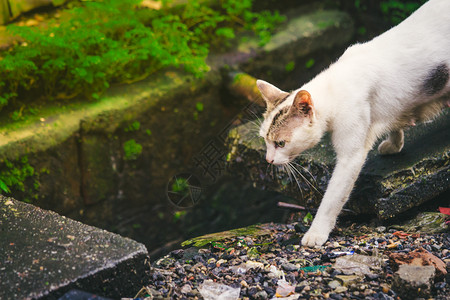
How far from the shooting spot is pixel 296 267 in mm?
2887

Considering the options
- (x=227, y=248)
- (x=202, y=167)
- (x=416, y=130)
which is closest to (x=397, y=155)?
(x=416, y=130)

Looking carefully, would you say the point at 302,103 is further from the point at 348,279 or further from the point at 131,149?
the point at 131,149

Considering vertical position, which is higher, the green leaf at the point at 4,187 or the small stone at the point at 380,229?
the green leaf at the point at 4,187

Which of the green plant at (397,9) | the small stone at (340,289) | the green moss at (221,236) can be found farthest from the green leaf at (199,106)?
the small stone at (340,289)

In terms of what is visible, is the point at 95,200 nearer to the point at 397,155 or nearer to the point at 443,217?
the point at 397,155

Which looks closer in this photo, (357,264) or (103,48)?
(357,264)

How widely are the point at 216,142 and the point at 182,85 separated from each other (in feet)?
2.65

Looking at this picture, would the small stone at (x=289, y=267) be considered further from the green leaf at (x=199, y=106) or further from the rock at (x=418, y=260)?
the green leaf at (x=199, y=106)

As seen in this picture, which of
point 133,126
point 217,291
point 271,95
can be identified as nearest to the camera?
point 217,291

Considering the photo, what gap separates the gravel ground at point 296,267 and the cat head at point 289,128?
0.65 metres

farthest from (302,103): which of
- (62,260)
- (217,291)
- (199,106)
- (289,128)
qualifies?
(199,106)

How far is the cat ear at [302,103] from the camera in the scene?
2961 mm

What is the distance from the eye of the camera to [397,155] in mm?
3699

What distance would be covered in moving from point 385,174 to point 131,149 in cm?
243
